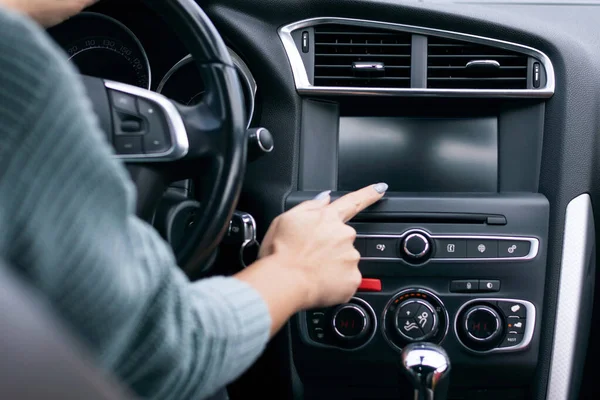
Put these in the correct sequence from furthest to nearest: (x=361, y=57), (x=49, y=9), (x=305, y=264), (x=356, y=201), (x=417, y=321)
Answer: (x=361, y=57), (x=417, y=321), (x=356, y=201), (x=49, y=9), (x=305, y=264)

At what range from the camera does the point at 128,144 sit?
3.51 ft

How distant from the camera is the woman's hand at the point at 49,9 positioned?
45.1 inches

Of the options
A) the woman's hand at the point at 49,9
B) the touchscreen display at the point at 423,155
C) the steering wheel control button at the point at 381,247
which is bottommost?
the steering wheel control button at the point at 381,247

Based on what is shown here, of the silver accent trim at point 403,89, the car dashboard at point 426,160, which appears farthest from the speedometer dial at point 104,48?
the silver accent trim at point 403,89

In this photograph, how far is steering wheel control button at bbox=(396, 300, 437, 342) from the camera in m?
1.43

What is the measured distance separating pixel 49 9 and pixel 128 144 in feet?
0.90

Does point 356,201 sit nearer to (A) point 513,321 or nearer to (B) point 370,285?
(B) point 370,285

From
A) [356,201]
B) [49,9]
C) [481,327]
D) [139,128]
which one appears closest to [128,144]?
[139,128]

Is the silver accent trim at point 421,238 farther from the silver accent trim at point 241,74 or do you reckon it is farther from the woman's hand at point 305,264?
the silver accent trim at point 241,74

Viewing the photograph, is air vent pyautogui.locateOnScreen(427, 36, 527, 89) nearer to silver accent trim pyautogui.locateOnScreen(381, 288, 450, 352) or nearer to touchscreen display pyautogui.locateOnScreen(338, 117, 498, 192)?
touchscreen display pyautogui.locateOnScreen(338, 117, 498, 192)

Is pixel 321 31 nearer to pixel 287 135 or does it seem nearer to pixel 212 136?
pixel 287 135

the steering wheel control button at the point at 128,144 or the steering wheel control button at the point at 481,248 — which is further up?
the steering wheel control button at the point at 128,144

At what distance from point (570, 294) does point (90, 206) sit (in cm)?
120

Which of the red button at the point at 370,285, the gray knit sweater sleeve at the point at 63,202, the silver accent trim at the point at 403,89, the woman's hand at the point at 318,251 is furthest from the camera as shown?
the silver accent trim at the point at 403,89
